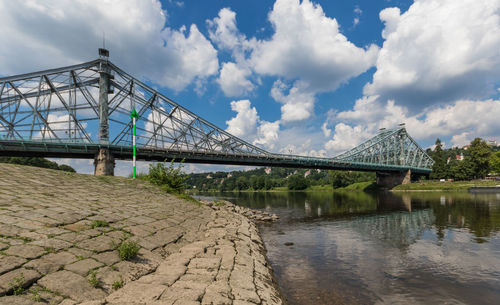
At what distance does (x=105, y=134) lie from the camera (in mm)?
42750

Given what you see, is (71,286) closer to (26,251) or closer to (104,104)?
(26,251)

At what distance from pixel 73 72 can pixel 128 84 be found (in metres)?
9.40

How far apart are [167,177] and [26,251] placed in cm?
1327

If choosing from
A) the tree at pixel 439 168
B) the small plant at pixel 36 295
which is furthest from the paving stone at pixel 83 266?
the tree at pixel 439 168

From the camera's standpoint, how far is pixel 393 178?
81.1 m

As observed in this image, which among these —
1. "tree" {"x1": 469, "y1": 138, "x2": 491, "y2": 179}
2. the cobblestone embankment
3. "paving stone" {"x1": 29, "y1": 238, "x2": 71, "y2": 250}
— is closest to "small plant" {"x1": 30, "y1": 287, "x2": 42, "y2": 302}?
the cobblestone embankment

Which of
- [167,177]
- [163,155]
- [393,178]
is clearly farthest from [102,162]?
[393,178]

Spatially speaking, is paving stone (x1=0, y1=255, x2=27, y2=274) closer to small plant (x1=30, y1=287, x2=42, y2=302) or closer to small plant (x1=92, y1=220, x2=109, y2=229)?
small plant (x1=30, y1=287, x2=42, y2=302)

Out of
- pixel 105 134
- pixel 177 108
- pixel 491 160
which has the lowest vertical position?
pixel 491 160

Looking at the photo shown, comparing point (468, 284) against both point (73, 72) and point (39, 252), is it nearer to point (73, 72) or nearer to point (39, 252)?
point (39, 252)

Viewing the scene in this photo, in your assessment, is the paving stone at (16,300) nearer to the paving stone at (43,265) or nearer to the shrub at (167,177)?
the paving stone at (43,265)

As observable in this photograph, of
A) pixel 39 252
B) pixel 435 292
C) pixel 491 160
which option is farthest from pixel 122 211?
pixel 491 160

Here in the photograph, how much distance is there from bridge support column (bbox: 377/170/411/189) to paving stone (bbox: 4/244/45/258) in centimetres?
8943

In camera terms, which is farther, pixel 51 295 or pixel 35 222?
pixel 35 222
